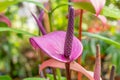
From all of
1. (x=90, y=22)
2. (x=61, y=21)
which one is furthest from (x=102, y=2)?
(x=90, y=22)

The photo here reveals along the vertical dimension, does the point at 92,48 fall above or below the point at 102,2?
below

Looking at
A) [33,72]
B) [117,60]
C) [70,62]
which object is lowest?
[33,72]

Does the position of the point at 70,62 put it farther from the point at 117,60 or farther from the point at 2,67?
the point at 2,67

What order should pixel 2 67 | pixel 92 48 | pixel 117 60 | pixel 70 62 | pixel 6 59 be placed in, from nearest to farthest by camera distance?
pixel 70 62 → pixel 92 48 → pixel 117 60 → pixel 6 59 → pixel 2 67

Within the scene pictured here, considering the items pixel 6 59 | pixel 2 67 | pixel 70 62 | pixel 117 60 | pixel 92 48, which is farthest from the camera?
pixel 2 67

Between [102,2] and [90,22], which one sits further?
[90,22]
